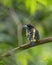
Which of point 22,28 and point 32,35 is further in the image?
point 22,28

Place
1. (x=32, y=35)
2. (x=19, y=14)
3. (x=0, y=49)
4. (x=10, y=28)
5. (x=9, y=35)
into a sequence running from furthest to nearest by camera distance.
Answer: (x=19, y=14) → (x=10, y=28) → (x=9, y=35) → (x=0, y=49) → (x=32, y=35)

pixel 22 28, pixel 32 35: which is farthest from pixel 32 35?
pixel 22 28

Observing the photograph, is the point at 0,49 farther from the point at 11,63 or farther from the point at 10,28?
the point at 10,28

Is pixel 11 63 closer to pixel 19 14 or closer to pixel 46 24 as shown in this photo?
pixel 46 24

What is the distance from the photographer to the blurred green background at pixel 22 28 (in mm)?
1025

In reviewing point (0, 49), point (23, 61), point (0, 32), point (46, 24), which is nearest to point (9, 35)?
point (0, 32)

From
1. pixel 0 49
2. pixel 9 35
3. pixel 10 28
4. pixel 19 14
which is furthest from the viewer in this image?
pixel 19 14

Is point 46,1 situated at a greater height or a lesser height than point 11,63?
greater

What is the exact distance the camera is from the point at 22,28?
4.07 ft

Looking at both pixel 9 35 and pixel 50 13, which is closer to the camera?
pixel 9 35

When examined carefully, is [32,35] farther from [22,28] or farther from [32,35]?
[22,28]

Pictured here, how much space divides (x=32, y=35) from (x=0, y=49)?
226 mm

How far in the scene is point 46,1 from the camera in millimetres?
987

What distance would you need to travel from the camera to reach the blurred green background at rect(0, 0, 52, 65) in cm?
103
